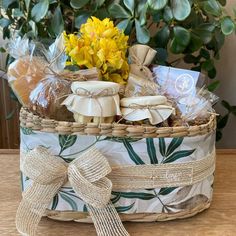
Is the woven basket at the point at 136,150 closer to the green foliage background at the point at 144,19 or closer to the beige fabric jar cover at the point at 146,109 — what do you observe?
the beige fabric jar cover at the point at 146,109

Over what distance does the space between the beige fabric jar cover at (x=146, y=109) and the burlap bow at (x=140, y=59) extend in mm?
119

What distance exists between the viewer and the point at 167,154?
56 cm

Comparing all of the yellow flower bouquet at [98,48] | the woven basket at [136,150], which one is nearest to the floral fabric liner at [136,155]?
the woven basket at [136,150]

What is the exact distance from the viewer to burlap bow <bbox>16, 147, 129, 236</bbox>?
54 cm

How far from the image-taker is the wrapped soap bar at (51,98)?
0.59 meters

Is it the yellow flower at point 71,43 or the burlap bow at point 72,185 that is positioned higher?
the yellow flower at point 71,43

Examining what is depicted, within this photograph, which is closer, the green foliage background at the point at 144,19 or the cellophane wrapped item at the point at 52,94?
the cellophane wrapped item at the point at 52,94

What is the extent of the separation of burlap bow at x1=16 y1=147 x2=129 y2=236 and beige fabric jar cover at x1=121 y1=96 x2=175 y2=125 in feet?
0.25

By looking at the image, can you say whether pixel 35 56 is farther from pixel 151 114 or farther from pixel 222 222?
pixel 222 222

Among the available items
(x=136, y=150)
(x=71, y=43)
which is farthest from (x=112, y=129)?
(x=71, y=43)

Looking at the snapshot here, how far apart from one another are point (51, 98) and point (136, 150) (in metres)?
0.15

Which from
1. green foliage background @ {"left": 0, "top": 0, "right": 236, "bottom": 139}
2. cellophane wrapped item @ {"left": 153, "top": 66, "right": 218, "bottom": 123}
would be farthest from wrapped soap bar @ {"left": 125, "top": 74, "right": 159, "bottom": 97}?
green foliage background @ {"left": 0, "top": 0, "right": 236, "bottom": 139}

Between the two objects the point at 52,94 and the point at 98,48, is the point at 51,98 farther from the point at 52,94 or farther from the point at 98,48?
the point at 98,48

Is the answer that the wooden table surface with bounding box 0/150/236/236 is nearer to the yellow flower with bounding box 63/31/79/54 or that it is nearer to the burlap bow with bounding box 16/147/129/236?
the burlap bow with bounding box 16/147/129/236
